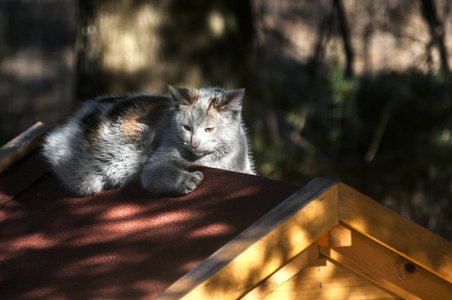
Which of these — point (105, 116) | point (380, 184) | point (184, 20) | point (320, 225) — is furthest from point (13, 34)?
point (320, 225)

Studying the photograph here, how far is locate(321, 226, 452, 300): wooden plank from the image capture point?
2344mm

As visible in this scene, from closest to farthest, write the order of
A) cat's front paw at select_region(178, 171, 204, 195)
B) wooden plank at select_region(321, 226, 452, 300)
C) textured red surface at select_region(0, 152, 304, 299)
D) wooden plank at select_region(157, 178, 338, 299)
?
1. wooden plank at select_region(157, 178, 338, 299)
2. textured red surface at select_region(0, 152, 304, 299)
3. wooden plank at select_region(321, 226, 452, 300)
4. cat's front paw at select_region(178, 171, 204, 195)

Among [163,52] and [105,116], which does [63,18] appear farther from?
[105,116]

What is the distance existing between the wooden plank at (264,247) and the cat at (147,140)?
2.74 ft

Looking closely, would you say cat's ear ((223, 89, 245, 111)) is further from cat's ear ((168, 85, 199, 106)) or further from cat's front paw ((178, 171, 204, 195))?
cat's front paw ((178, 171, 204, 195))

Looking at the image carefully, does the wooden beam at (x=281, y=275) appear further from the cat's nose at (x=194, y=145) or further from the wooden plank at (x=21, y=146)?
the wooden plank at (x=21, y=146)

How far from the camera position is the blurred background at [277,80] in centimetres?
450

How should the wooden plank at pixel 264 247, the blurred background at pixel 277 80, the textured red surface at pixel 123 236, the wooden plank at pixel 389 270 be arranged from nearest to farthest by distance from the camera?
the wooden plank at pixel 264 247 < the textured red surface at pixel 123 236 < the wooden plank at pixel 389 270 < the blurred background at pixel 277 80

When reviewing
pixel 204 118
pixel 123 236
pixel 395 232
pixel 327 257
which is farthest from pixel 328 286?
pixel 204 118

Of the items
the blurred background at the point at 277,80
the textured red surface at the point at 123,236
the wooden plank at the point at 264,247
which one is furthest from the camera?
the blurred background at the point at 277,80

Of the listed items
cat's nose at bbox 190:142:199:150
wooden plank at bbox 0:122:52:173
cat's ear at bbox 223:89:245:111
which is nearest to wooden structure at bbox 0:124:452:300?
cat's nose at bbox 190:142:199:150

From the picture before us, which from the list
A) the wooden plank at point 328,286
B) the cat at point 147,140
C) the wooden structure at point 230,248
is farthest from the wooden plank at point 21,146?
the wooden plank at point 328,286

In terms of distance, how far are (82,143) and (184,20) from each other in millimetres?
1731

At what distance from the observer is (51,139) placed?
338 centimetres
